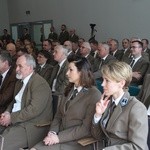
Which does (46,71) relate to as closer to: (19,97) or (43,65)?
(43,65)

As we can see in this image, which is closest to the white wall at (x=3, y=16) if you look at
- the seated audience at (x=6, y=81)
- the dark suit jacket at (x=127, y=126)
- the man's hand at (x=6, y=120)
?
the seated audience at (x=6, y=81)

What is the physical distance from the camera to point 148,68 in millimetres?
4809

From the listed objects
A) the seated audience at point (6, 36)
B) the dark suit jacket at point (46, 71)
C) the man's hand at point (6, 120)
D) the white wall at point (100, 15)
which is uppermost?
the white wall at point (100, 15)

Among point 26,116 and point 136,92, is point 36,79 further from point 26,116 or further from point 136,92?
point 136,92

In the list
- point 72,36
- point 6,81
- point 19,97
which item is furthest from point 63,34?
point 19,97

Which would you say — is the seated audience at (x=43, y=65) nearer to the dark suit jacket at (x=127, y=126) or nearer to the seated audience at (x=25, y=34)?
the dark suit jacket at (x=127, y=126)

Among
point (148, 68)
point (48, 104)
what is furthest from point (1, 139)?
point (148, 68)

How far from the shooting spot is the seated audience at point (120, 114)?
189cm

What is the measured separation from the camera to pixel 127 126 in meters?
1.96

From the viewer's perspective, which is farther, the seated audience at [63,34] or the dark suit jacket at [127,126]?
the seated audience at [63,34]

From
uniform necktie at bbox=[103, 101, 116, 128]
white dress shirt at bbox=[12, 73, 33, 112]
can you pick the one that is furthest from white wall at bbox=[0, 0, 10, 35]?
uniform necktie at bbox=[103, 101, 116, 128]

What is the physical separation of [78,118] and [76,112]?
54 mm

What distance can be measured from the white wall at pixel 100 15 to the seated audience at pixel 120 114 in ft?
24.6

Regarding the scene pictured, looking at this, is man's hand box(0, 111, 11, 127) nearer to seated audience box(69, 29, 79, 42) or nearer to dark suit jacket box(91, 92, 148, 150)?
dark suit jacket box(91, 92, 148, 150)
